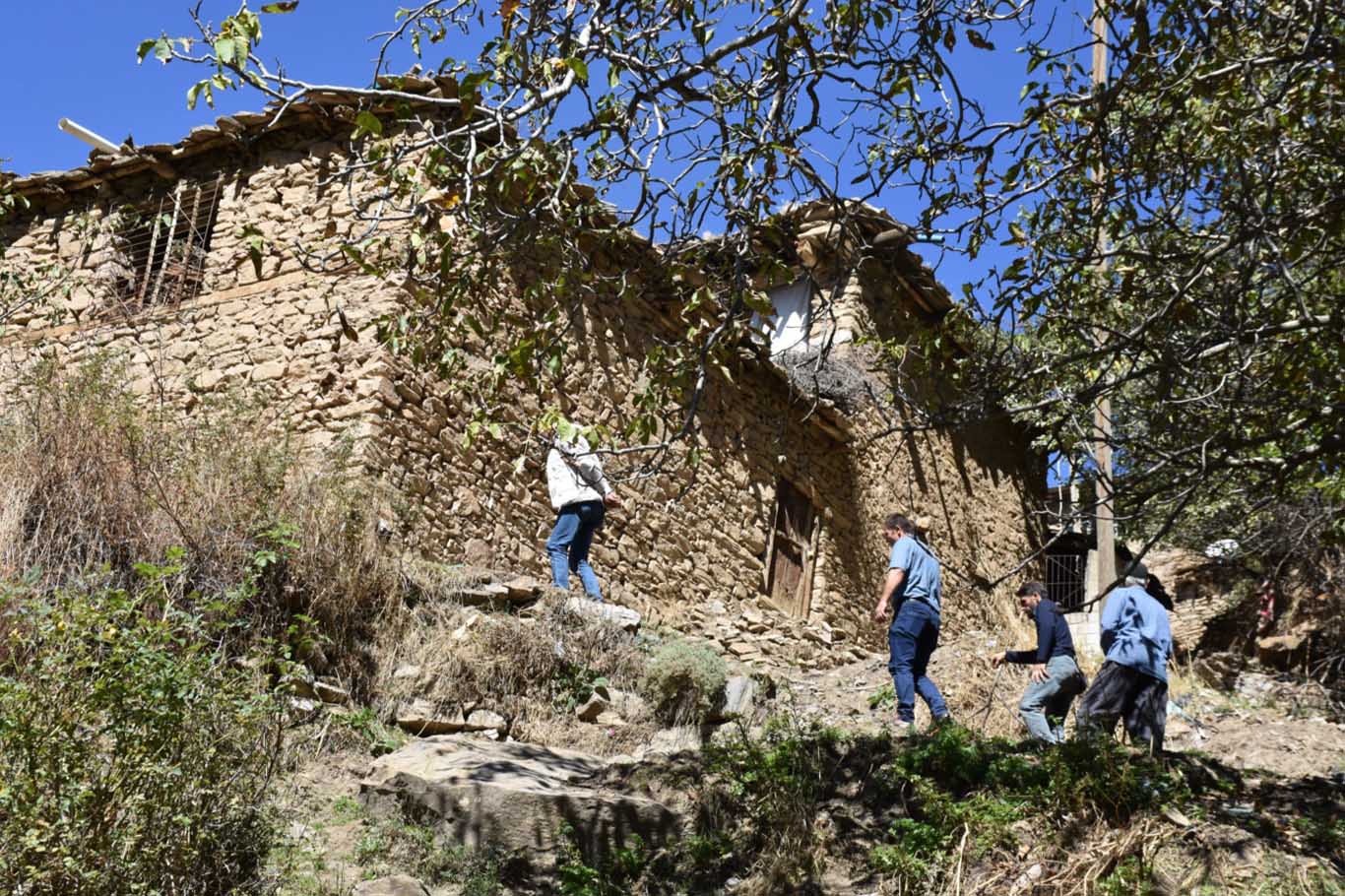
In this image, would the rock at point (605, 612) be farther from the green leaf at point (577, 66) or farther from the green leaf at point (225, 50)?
the green leaf at point (225, 50)

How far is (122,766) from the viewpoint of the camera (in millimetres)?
4586

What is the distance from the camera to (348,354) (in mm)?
9727

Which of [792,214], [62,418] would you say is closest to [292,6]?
[792,214]

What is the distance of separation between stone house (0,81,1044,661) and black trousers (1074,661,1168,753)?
167 centimetres

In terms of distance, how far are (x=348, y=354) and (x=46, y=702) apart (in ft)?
17.7

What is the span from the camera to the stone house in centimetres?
968

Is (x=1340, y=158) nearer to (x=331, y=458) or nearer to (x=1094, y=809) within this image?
(x=1094, y=809)

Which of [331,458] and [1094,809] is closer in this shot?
[1094,809]

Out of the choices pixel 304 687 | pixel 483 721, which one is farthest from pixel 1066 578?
pixel 304 687

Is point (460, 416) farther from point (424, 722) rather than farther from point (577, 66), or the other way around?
point (577, 66)

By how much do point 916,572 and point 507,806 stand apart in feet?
10.2

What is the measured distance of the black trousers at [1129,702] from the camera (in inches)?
259

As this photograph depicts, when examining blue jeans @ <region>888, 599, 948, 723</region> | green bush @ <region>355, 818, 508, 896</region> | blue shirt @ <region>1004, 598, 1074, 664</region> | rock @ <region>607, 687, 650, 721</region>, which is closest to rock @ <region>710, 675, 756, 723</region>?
rock @ <region>607, 687, 650, 721</region>

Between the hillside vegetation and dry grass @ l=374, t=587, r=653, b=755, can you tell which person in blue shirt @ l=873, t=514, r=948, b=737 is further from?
dry grass @ l=374, t=587, r=653, b=755
